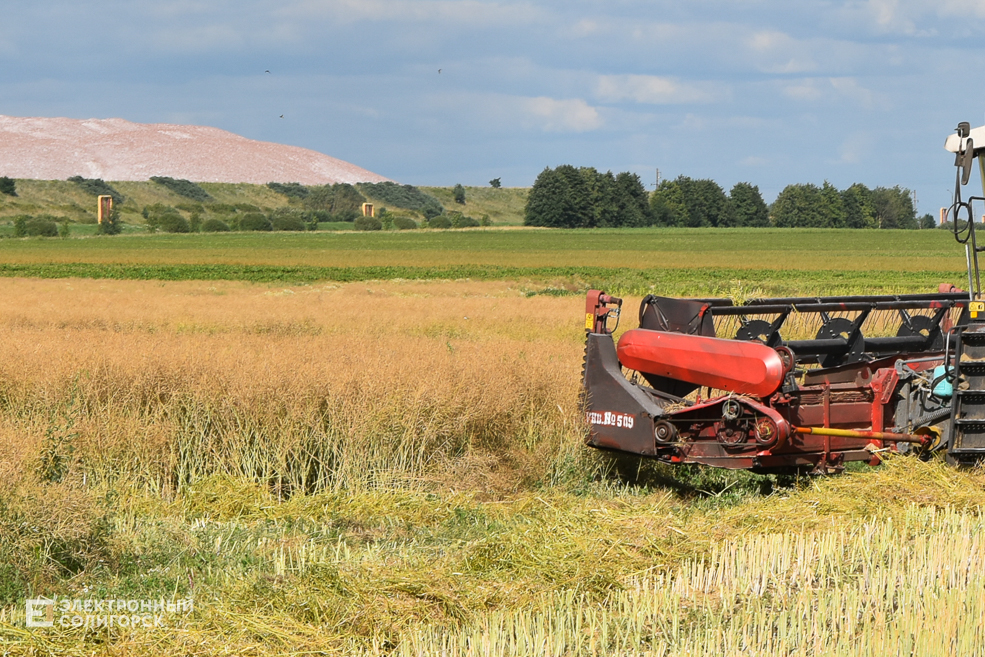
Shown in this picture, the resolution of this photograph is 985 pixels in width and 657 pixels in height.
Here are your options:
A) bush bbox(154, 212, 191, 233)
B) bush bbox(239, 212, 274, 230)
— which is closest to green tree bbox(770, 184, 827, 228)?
bush bbox(239, 212, 274, 230)

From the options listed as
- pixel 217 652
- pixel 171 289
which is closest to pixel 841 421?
pixel 217 652

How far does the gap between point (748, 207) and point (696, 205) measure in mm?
Result: 7369

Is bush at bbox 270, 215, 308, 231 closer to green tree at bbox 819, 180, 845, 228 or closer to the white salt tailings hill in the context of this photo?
the white salt tailings hill

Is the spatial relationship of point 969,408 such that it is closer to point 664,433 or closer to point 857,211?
point 664,433

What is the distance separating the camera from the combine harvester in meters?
7.04

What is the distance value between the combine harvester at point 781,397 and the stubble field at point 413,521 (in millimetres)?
325

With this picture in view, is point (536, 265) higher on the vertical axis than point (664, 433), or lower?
higher

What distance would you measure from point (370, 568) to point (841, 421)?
379 cm

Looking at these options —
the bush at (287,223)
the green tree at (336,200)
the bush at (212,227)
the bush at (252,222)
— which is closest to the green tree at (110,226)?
the bush at (212,227)

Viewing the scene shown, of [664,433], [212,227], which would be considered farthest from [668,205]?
[664,433]

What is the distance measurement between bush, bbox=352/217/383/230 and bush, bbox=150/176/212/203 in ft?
102

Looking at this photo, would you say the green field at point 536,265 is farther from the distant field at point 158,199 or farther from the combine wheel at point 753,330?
the distant field at point 158,199

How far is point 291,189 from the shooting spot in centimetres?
12912

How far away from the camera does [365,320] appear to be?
17938mm
